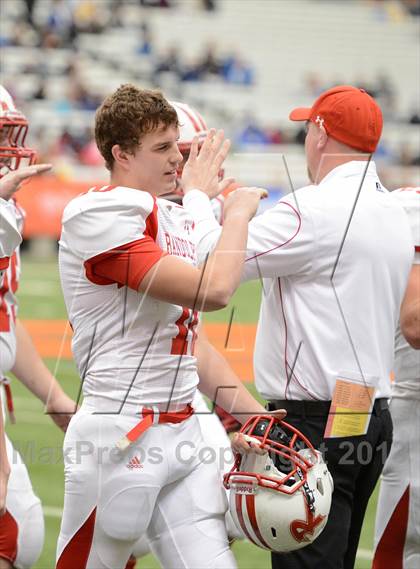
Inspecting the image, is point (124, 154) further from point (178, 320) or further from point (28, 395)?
point (28, 395)

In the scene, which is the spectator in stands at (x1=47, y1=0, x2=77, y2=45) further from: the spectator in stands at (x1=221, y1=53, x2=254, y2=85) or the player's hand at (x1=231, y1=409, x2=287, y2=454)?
the player's hand at (x1=231, y1=409, x2=287, y2=454)

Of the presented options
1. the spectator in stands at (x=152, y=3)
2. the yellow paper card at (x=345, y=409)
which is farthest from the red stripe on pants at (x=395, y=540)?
the spectator in stands at (x=152, y=3)

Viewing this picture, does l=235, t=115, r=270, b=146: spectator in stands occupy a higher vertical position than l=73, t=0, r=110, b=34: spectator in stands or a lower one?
lower

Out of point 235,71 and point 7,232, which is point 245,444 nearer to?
point 7,232

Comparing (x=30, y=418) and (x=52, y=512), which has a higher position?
(x=52, y=512)

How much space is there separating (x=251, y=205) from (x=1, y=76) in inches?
695

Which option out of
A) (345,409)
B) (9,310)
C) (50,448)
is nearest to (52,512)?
(50,448)

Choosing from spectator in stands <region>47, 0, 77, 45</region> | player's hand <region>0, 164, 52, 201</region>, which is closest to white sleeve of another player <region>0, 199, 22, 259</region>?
player's hand <region>0, 164, 52, 201</region>

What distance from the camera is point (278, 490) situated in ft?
9.25

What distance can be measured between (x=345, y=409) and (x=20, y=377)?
52.3 inches

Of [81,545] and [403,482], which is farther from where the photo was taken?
[403,482]

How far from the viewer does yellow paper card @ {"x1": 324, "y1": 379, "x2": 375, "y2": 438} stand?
3.09 metres

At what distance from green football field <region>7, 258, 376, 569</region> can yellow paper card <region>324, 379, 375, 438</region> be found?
1.12 metres

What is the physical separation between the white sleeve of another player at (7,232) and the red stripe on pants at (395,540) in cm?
161
